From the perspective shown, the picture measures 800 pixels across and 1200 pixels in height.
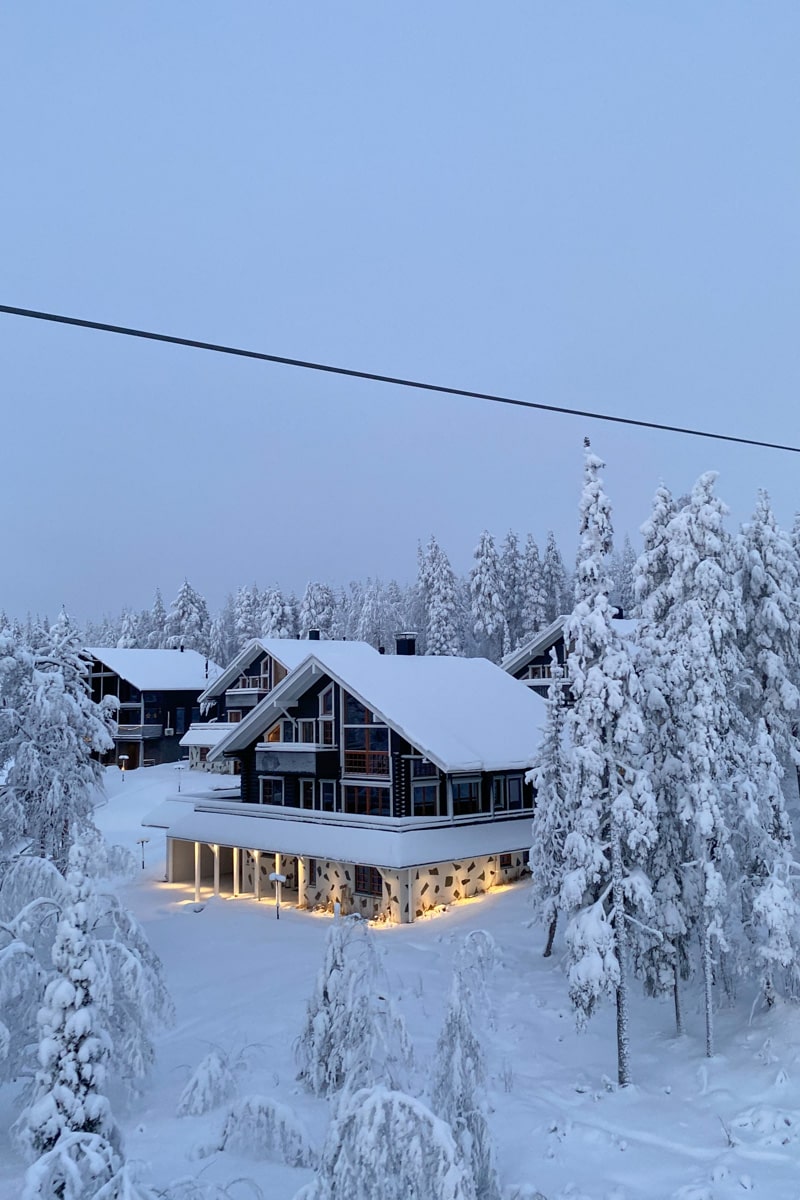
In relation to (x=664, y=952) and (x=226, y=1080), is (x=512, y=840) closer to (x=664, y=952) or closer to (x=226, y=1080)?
(x=664, y=952)

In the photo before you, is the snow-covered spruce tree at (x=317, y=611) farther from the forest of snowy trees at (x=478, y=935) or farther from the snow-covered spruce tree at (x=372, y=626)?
the forest of snowy trees at (x=478, y=935)

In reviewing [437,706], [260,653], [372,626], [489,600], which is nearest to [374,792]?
[437,706]

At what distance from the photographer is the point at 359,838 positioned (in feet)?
96.8

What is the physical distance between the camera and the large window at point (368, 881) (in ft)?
98.7

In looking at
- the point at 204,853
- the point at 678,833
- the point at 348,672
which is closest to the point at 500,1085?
the point at 678,833

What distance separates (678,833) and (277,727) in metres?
19.6

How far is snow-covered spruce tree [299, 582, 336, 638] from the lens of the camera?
9000cm

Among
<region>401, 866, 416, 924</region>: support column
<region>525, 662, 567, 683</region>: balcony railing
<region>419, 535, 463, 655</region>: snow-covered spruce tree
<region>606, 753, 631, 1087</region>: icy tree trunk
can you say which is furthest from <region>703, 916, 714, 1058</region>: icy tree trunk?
<region>419, 535, 463, 655</region>: snow-covered spruce tree

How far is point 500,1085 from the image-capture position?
1705cm

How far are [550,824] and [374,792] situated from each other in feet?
31.0

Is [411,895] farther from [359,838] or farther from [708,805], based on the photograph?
[708,805]

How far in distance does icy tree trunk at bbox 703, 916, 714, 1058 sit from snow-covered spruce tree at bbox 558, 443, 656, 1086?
5.75ft

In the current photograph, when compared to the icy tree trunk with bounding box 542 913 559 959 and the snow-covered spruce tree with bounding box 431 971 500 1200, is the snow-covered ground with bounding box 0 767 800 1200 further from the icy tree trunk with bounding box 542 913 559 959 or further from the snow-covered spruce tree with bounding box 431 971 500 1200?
the snow-covered spruce tree with bounding box 431 971 500 1200

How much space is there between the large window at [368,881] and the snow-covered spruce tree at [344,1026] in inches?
480
